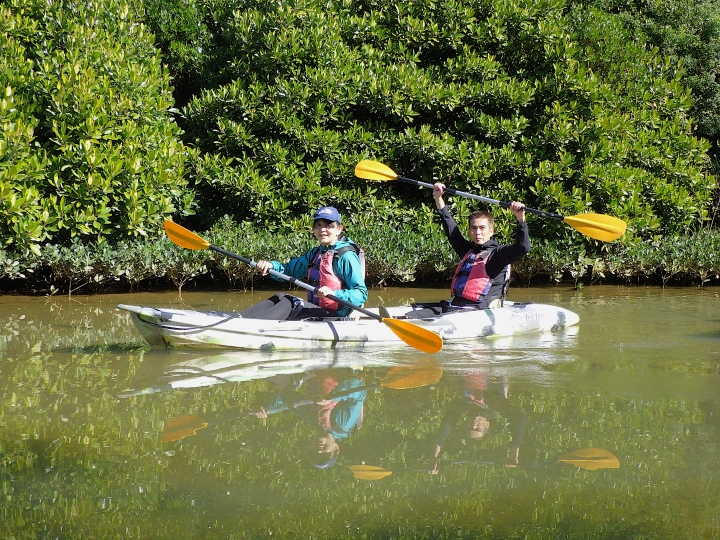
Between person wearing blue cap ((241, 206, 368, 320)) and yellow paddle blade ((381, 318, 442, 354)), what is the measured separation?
49cm

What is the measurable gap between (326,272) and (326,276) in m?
0.04

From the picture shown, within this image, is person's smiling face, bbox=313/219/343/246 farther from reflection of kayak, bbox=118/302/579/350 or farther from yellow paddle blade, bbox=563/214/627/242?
yellow paddle blade, bbox=563/214/627/242

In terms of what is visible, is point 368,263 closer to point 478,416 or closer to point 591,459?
point 478,416

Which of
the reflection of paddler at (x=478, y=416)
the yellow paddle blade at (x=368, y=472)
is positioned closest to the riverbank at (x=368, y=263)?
the reflection of paddler at (x=478, y=416)

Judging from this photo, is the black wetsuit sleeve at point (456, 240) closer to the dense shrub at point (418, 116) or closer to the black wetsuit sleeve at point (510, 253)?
the black wetsuit sleeve at point (510, 253)

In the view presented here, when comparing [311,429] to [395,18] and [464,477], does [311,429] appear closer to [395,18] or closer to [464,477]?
[464,477]

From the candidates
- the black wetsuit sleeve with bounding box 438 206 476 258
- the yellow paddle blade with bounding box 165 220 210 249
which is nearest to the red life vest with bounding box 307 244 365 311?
the yellow paddle blade with bounding box 165 220 210 249

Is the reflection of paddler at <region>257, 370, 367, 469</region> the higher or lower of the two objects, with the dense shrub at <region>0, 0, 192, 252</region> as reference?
lower

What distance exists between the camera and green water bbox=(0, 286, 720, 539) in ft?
10.7

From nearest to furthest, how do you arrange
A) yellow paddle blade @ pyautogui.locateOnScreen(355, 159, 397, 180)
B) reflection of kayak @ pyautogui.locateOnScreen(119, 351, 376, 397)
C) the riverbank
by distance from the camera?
1. reflection of kayak @ pyautogui.locateOnScreen(119, 351, 376, 397)
2. yellow paddle blade @ pyautogui.locateOnScreen(355, 159, 397, 180)
3. the riverbank

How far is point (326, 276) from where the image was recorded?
6852 millimetres

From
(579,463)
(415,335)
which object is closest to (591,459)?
(579,463)

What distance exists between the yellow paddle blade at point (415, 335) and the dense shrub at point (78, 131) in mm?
4588

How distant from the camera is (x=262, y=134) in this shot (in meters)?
11.4
